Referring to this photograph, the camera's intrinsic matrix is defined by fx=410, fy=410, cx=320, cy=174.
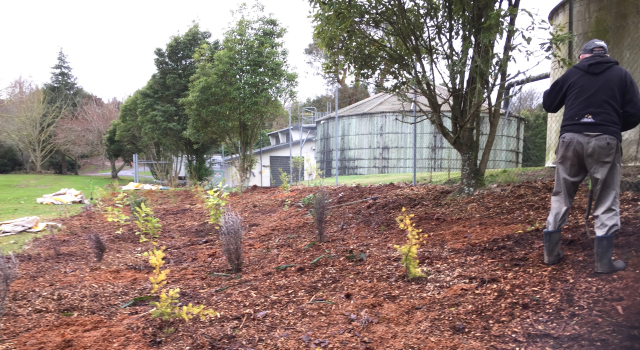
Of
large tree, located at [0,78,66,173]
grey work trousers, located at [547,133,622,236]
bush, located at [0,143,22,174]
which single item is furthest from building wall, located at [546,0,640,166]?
bush, located at [0,143,22,174]

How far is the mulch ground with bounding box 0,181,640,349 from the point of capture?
229cm

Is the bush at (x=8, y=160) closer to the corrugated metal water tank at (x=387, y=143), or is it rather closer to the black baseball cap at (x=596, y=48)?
the corrugated metal water tank at (x=387, y=143)

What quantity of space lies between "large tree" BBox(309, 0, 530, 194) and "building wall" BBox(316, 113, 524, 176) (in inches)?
491

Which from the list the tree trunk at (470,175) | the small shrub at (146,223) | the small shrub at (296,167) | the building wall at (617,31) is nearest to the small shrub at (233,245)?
the small shrub at (146,223)

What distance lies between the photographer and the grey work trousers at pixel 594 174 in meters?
2.65

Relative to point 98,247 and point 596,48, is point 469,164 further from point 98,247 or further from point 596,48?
point 98,247

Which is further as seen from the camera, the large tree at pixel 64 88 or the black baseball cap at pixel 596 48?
the large tree at pixel 64 88

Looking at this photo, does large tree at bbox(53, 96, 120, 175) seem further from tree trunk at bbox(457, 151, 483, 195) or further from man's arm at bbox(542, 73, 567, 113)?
man's arm at bbox(542, 73, 567, 113)

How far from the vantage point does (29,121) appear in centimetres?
2816

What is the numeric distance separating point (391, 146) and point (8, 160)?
104 ft

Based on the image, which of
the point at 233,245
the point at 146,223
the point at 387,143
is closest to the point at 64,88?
the point at 387,143

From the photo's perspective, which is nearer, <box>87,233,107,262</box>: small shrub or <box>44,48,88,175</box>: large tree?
<box>87,233,107,262</box>: small shrub

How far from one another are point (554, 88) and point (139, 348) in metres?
3.29

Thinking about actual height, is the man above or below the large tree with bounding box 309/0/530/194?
below
